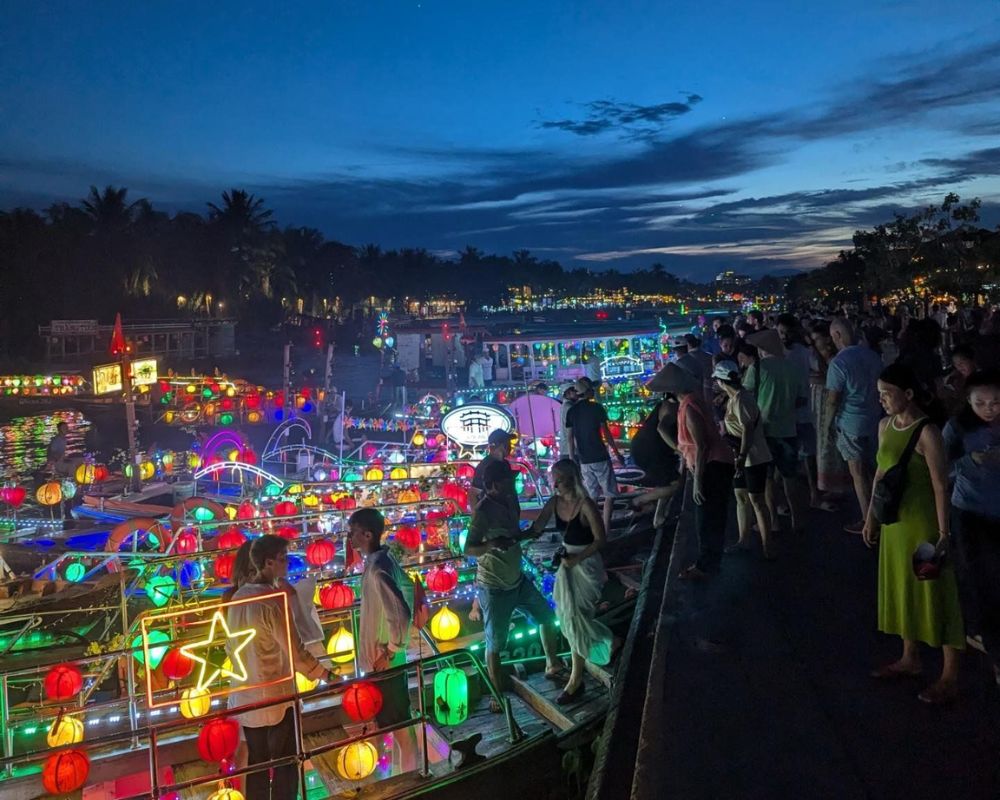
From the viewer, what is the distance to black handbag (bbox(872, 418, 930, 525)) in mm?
3824

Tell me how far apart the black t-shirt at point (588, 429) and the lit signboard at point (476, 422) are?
419cm

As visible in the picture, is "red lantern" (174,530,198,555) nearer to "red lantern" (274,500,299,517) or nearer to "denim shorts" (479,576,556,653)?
"red lantern" (274,500,299,517)

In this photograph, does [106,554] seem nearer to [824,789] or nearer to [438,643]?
[438,643]

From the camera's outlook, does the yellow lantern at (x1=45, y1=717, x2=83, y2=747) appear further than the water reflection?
No

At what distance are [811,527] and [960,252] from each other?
83.1 ft

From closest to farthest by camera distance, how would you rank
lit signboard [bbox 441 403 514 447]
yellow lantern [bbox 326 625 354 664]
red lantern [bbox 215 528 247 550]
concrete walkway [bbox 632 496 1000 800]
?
concrete walkway [bbox 632 496 1000 800]
yellow lantern [bbox 326 625 354 664]
red lantern [bbox 215 528 247 550]
lit signboard [bbox 441 403 514 447]

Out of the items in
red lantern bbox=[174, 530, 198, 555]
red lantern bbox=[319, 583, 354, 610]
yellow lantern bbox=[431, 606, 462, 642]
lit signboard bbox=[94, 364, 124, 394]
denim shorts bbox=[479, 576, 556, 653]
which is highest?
lit signboard bbox=[94, 364, 124, 394]

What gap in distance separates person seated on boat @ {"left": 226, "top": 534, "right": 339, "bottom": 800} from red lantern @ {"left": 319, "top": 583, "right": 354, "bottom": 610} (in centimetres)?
248

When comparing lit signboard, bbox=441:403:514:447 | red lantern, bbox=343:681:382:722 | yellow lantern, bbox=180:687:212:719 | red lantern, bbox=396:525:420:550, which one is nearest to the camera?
red lantern, bbox=343:681:382:722

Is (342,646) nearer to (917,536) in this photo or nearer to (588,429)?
(588,429)

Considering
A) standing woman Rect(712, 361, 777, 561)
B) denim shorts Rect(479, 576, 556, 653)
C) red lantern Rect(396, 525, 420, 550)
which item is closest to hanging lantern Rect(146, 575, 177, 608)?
red lantern Rect(396, 525, 420, 550)

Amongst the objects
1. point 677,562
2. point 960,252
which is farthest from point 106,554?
point 960,252

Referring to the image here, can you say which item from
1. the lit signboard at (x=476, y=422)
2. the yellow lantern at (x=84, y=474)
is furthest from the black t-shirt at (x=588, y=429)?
the yellow lantern at (x=84, y=474)

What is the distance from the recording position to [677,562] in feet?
21.5
